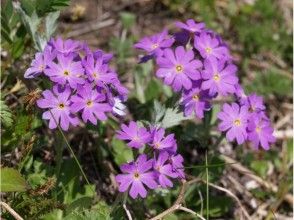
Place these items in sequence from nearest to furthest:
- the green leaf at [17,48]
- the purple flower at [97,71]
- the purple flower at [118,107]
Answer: the purple flower at [97,71] < the purple flower at [118,107] < the green leaf at [17,48]

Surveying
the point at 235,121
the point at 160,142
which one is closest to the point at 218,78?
the point at 235,121

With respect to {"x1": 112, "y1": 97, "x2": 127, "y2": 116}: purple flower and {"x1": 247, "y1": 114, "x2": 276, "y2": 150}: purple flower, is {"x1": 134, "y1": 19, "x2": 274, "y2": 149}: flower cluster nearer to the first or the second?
{"x1": 247, "y1": 114, "x2": 276, "y2": 150}: purple flower

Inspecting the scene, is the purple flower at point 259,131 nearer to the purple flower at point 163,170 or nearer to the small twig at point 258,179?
the purple flower at point 163,170

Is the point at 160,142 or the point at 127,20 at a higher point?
the point at 160,142

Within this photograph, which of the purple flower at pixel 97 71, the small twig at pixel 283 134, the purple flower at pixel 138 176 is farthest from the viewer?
the small twig at pixel 283 134

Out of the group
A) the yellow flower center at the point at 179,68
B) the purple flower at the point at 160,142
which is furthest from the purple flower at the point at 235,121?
the purple flower at the point at 160,142

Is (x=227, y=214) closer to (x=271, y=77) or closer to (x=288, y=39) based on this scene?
(x=271, y=77)

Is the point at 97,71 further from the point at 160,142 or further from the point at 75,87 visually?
the point at 160,142

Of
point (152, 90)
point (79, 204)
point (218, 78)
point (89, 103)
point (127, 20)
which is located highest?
point (89, 103)
